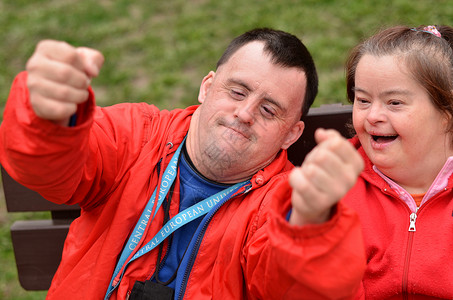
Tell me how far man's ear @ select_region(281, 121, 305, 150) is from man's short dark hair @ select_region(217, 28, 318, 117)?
2.8 inches

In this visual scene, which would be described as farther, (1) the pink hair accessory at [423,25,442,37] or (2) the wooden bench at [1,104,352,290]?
(2) the wooden bench at [1,104,352,290]

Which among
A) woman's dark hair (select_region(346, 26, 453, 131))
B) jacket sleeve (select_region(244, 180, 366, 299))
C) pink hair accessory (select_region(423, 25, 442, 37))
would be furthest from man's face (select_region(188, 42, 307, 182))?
jacket sleeve (select_region(244, 180, 366, 299))

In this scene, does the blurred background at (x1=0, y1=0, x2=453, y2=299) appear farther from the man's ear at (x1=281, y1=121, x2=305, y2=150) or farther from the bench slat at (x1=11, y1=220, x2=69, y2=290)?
the bench slat at (x1=11, y1=220, x2=69, y2=290)

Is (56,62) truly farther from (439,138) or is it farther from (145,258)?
(439,138)

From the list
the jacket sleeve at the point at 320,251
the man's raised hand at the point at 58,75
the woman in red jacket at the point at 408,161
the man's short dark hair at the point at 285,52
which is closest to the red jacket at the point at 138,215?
the jacket sleeve at the point at 320,251

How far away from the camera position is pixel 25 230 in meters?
2.75

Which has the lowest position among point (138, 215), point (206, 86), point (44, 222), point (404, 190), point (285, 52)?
point (44, 222)

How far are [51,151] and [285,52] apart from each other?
1.16 meters

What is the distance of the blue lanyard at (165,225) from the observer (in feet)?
7.34

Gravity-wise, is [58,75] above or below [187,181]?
above

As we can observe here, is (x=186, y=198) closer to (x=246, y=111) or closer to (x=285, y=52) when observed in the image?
(x=246, y=111)

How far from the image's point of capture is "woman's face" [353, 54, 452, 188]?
2.18 meters

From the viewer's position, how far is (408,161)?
2.21m

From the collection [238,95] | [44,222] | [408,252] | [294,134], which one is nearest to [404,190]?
[408,252]
